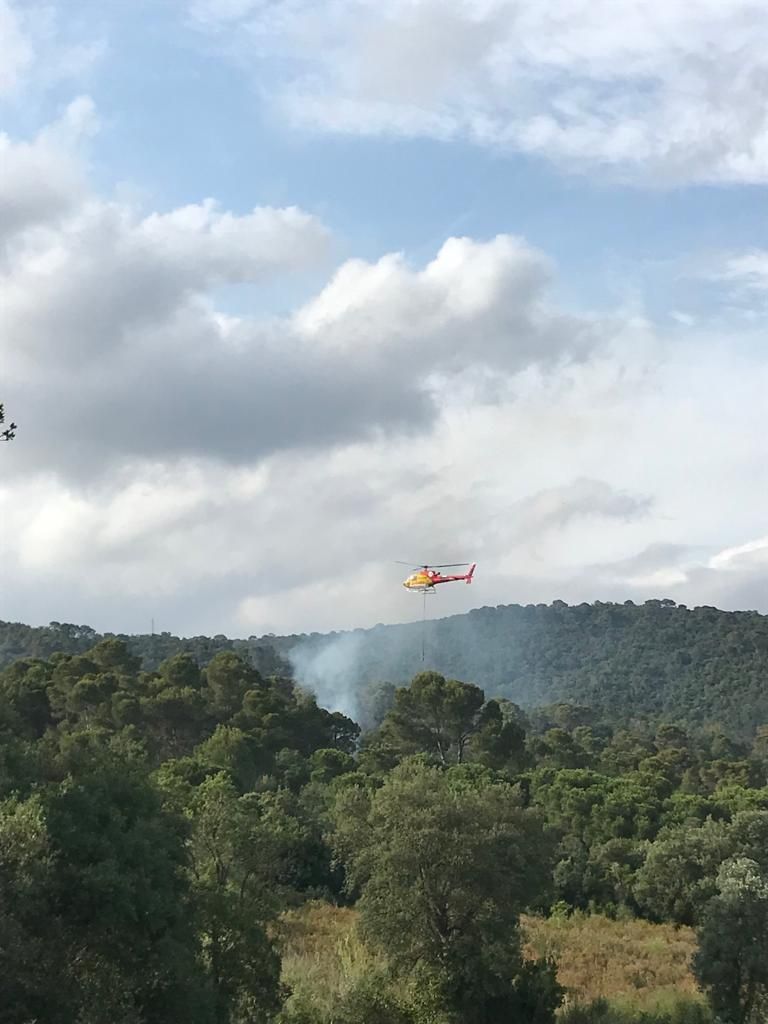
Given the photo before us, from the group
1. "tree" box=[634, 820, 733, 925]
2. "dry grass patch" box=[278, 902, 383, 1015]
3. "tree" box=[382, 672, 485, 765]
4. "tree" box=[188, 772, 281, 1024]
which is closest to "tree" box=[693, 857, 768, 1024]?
"dry grass patch" box=[278, 902, 383, 1015]

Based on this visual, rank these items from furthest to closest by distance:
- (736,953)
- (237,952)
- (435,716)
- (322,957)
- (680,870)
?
(435,716) < (680,870) < (322,957) < (736,953) < (237,952)

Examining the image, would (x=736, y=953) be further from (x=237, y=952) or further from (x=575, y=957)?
(x=237, y=952)

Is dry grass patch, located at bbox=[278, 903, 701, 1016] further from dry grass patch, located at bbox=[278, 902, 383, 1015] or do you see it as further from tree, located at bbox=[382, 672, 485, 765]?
tree, located at bbox=[382, 672, 485, 765]

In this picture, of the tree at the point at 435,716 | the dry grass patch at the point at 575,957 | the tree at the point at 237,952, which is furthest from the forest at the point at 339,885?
the tree at the point at 435,716

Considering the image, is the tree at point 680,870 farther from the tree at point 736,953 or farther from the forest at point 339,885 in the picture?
the tree at point 736,953

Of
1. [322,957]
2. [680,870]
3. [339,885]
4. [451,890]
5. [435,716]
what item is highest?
[435,716]

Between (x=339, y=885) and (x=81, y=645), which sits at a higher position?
(x=81, y=645)

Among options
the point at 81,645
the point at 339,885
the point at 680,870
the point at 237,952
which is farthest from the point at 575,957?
the point at 81,645
